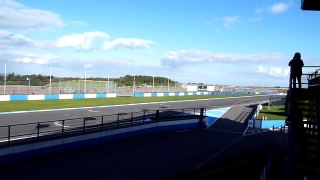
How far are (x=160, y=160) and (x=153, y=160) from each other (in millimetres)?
352

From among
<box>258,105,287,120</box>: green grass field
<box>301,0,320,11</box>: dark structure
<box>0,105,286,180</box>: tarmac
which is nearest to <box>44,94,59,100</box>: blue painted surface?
<box>258,105,287,120</box>: green grass field

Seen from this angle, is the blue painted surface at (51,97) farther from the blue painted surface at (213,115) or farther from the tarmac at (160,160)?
the tarmac at (160,160)

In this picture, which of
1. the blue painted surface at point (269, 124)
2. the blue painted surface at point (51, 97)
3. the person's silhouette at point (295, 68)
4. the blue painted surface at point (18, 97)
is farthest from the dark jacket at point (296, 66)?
the blue painted surface at point (51, 97)

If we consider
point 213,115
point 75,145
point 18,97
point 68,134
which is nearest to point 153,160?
point 75,145

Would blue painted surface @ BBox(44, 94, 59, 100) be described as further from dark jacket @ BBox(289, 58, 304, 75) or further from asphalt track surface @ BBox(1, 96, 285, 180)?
dark jacket @ BBox(289, 58, 304, 75)

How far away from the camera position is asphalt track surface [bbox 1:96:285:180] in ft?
44.8

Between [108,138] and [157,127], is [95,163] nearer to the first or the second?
[108,138]

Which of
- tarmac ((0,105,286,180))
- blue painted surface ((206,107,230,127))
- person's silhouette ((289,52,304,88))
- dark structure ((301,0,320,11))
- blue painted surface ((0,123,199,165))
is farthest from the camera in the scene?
blue painted surface ((206,107,230,127))

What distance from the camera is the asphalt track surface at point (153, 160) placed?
44.8ft

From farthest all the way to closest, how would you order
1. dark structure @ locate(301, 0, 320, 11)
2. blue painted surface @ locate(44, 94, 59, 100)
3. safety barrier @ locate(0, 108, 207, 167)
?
blue painted surface @ locate(44, 94, 59, 100), dark structure @ locate(301, 0, 320, 11), safety barrier @ locate(0, 108, 207, 167)

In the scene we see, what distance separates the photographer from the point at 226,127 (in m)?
32.3

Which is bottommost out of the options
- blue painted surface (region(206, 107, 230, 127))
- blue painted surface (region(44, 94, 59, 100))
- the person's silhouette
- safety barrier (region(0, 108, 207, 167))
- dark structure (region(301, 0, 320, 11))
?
blue painted surface (region(206, 107, 230, 127))

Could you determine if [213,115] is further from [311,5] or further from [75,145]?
[311,5]

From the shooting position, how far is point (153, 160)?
56.5 ft
